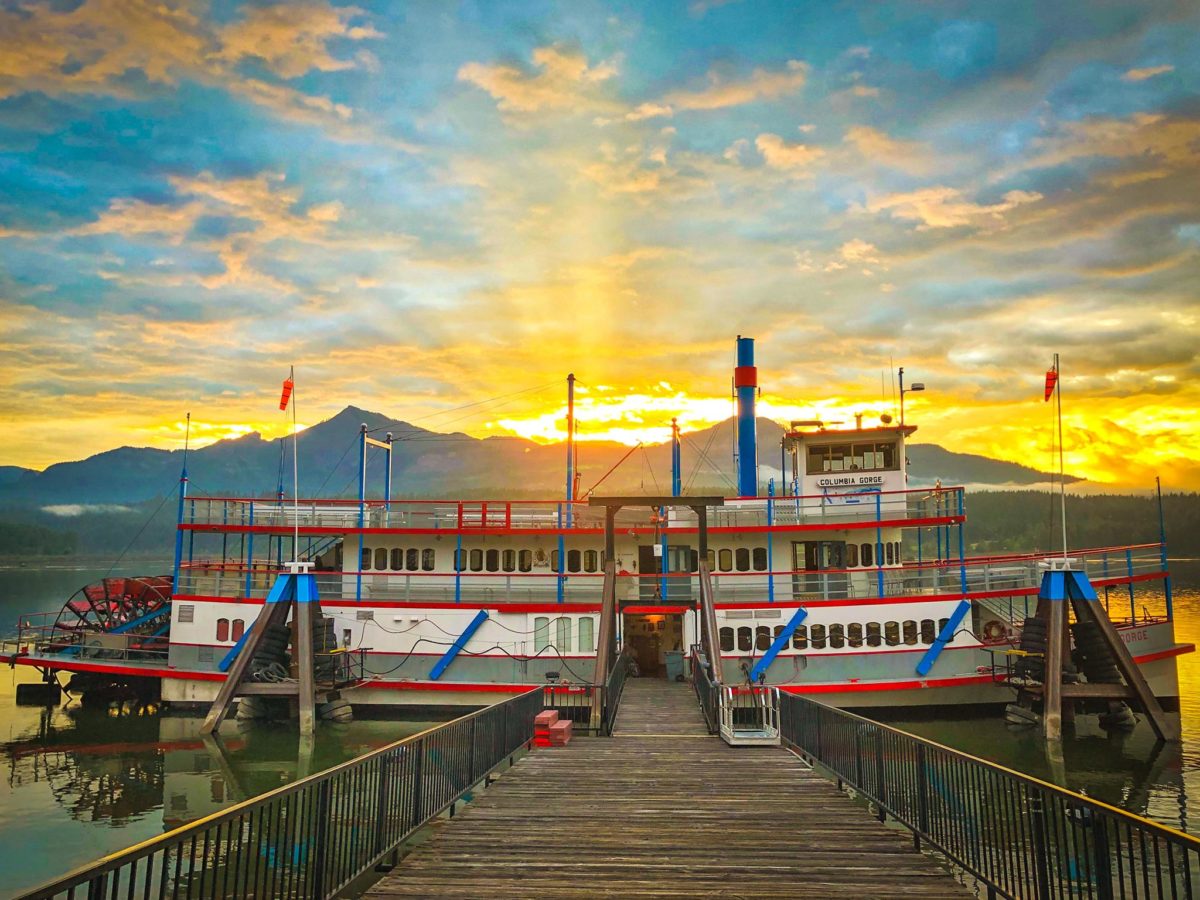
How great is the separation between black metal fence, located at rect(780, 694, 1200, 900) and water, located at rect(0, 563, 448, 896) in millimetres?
13182

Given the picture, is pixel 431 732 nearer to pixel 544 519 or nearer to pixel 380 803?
pixel 380 803

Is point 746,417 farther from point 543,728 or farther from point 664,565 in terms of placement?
point 543,728

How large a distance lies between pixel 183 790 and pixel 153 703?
13.0 metres

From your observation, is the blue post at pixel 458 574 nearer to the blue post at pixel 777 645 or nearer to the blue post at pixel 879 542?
the blue post at pixel 777 645

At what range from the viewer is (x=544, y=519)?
29016mm

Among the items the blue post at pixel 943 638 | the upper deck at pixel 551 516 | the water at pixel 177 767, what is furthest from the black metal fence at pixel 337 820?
the blue post at pixel 943 638

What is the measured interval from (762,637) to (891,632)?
3908mm

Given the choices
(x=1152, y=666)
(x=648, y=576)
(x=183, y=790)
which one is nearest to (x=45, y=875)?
(x=183, y=790)

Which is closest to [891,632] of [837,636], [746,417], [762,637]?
[837,636]

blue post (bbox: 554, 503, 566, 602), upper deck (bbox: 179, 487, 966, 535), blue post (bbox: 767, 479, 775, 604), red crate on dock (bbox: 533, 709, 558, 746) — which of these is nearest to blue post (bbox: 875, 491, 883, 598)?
upper deck (bbox: 179, 487, 966, 535)

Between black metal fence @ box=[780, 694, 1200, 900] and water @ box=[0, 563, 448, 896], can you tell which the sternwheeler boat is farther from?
black metal fence @ box=[780, 694, 1200, 900]

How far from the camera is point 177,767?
2162 cm

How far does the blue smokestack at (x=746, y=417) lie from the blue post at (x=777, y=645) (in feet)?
26.2

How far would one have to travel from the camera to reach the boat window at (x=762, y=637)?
2606cm
